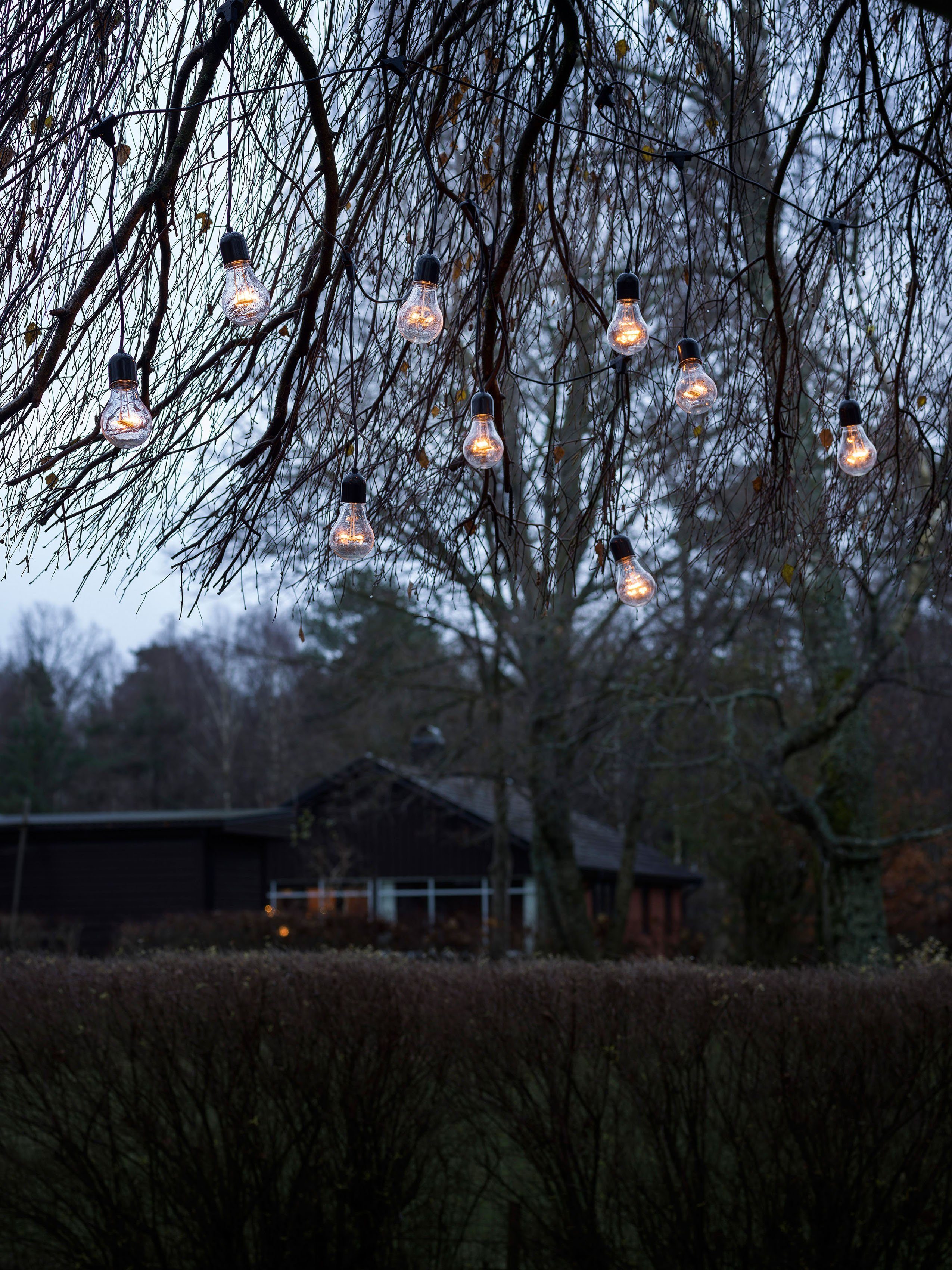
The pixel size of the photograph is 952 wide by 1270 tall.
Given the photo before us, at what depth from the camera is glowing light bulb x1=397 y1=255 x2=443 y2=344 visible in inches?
105

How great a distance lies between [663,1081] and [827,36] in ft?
13.6

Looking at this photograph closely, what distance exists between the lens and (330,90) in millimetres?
3922

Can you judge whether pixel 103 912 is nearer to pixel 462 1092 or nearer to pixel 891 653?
pixel 891 653

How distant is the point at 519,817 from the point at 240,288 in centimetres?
1671

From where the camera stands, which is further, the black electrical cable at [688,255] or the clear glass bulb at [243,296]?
the black electrical cable at [688,255]

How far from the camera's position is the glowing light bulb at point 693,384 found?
2988mm

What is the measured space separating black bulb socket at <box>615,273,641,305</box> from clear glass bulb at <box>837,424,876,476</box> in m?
0.72

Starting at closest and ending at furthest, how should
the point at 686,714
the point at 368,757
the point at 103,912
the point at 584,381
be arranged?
the point at 584,381 < the point at 686,714 < the point at 368,757 < the point at 103,912

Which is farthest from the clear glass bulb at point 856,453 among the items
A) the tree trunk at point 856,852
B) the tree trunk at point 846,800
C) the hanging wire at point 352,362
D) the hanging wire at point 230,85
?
the tree trunk at point 856,852

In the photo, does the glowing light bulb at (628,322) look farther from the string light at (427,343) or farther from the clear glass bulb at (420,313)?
the clear glass bulb at (420,313)

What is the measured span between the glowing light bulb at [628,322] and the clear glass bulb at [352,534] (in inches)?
29.6

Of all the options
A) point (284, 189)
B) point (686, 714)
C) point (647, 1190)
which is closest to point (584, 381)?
point (284, 189)

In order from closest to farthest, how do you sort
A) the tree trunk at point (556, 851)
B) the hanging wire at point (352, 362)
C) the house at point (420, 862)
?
the hanging wire at point (352, 362), the tree trunk at point (556, 851), the house at point (420, 862)

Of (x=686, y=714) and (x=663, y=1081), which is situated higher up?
(x=686, y=714)
